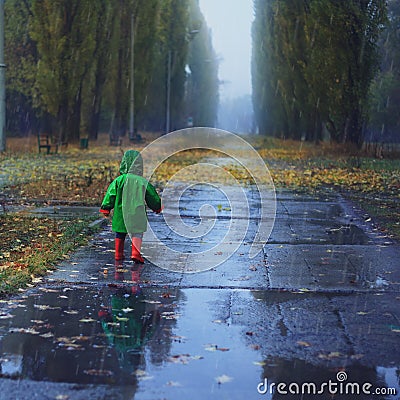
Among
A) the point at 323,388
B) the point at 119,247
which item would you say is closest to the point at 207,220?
the point at 119,247

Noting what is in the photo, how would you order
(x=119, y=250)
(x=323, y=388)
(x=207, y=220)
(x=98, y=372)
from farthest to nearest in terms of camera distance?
(x=207, y=220), (x=119, y=250), (x=98, y=372), (x=323, y=388)

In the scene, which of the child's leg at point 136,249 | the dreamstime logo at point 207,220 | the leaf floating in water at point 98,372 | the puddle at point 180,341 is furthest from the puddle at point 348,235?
the leaf floating in water at point 98,372

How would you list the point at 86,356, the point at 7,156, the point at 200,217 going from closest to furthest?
the point at 86,356 → the point at 200,217 → the point at 7,156

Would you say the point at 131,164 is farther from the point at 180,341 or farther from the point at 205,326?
the point at 180,341

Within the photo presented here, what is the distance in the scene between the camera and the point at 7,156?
28719mm

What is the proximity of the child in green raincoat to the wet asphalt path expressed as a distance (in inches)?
13.8

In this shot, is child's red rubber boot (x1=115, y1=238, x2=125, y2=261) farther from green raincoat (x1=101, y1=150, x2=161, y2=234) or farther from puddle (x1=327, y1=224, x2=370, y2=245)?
puddle (x1=327, y1=224, x2=370, y2=245)

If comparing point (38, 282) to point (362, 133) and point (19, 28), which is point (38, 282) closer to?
point (362, 133)

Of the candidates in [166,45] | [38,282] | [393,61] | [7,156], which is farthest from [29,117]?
[38,282]

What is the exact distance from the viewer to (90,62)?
39.1m

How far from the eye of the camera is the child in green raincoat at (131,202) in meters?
8.63

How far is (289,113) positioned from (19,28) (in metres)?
16.9

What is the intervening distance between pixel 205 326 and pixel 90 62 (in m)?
34.3

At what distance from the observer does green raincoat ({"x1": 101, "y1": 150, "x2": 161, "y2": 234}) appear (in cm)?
863
